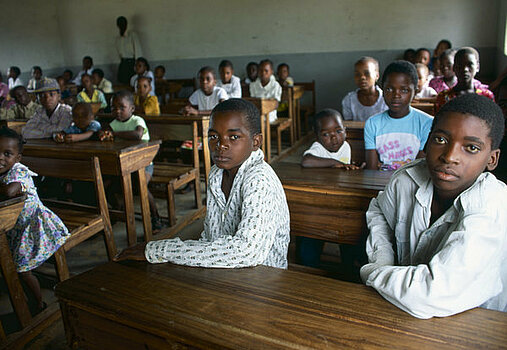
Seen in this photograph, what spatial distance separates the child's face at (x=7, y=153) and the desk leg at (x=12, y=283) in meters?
0.45

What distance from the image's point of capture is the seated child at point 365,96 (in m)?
2.98

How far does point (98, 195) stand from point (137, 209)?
53.0 inches

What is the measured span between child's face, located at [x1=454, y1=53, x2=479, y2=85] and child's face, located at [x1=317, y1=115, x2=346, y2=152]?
121 cm

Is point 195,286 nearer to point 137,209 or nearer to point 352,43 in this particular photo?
point 137,209

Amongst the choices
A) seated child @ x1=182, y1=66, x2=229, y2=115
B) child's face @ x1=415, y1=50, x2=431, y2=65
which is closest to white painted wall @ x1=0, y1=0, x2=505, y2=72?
child's face @ x1=415, y1=50, x2=431, y2=65

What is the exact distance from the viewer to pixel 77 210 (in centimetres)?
233

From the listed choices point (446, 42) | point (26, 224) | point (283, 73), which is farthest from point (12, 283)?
point (446, 42)

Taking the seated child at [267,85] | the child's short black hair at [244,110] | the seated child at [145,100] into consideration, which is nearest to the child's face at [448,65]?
the seated child at [267,85]

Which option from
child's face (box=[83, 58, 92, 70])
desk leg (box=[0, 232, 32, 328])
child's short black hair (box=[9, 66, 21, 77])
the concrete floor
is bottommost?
the concrete floor

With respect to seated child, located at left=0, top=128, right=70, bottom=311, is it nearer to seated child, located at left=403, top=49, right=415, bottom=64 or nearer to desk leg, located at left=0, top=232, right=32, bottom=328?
desk leg, located at left=0, top=232, right=32, bottom=328

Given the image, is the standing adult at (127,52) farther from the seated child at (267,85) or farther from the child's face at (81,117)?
the child's face at (81,117)

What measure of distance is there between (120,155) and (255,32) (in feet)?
20.0

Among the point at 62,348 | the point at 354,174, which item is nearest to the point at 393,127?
the point at 354,174

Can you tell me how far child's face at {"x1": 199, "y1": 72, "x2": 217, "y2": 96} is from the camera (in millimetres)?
4266
